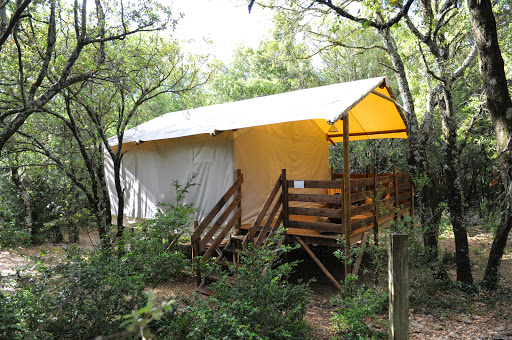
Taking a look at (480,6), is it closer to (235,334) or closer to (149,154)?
(235,334)

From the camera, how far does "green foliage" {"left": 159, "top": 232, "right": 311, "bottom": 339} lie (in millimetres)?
3693

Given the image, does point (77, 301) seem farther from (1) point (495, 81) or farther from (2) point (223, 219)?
(1) point (495, 81)

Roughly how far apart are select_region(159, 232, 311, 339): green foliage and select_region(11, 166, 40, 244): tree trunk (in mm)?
9282

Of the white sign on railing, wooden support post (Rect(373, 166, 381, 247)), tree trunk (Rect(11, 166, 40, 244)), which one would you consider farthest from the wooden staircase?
tree trunk (Rect(11, 166, 40, 244))

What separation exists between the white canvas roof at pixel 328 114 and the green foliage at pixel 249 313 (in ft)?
8.22

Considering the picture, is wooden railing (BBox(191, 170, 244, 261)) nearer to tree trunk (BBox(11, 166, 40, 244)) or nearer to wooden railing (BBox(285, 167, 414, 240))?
wooden railing (BBox(285, 167, 414, 240))

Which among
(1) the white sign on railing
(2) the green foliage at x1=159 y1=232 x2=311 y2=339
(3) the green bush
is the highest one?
(1) the white sign on railing

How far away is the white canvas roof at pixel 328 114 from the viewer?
5.97 m

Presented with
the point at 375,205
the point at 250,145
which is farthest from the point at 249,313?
the point at 250,145

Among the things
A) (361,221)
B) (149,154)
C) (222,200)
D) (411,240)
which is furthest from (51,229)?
(411,240)

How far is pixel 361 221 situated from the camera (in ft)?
21.9

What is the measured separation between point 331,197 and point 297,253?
3.54 m

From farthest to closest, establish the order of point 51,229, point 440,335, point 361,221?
1. point 51,229
2. point 361,221
3. point 440,335

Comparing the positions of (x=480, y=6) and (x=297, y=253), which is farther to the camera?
(x=297, y=253)
